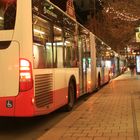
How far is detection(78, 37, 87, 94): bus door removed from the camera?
17.4 meters

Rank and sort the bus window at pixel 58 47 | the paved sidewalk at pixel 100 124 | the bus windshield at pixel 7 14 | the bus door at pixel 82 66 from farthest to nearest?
the bus door at pixel 82 66, the bus window at pixel 58 47, the bus windshield at pixel 7 14, the paved sidewalk at pixel 100 124

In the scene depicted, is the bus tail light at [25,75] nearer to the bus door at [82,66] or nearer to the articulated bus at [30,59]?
the articulated bus at [30,59]

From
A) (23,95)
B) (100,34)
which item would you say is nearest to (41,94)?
(23,95)

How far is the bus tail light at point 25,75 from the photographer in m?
9.97

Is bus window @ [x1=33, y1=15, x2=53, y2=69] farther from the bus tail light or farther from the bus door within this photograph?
the bus door

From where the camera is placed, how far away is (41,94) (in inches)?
417

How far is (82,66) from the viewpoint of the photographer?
17781 mm

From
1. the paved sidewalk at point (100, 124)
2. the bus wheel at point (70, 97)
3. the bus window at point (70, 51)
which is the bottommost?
the paved sidewalk at point (100, 124)

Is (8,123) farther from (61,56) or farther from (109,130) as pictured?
(109,130)

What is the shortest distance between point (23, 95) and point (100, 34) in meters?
42.6

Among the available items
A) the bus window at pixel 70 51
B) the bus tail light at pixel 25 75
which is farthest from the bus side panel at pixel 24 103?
the bus window at pixel 70 51

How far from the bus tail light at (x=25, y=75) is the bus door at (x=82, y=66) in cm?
711

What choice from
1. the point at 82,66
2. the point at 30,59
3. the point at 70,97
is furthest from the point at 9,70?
the point at 82,66

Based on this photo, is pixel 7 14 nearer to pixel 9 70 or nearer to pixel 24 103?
pixel 9 70
